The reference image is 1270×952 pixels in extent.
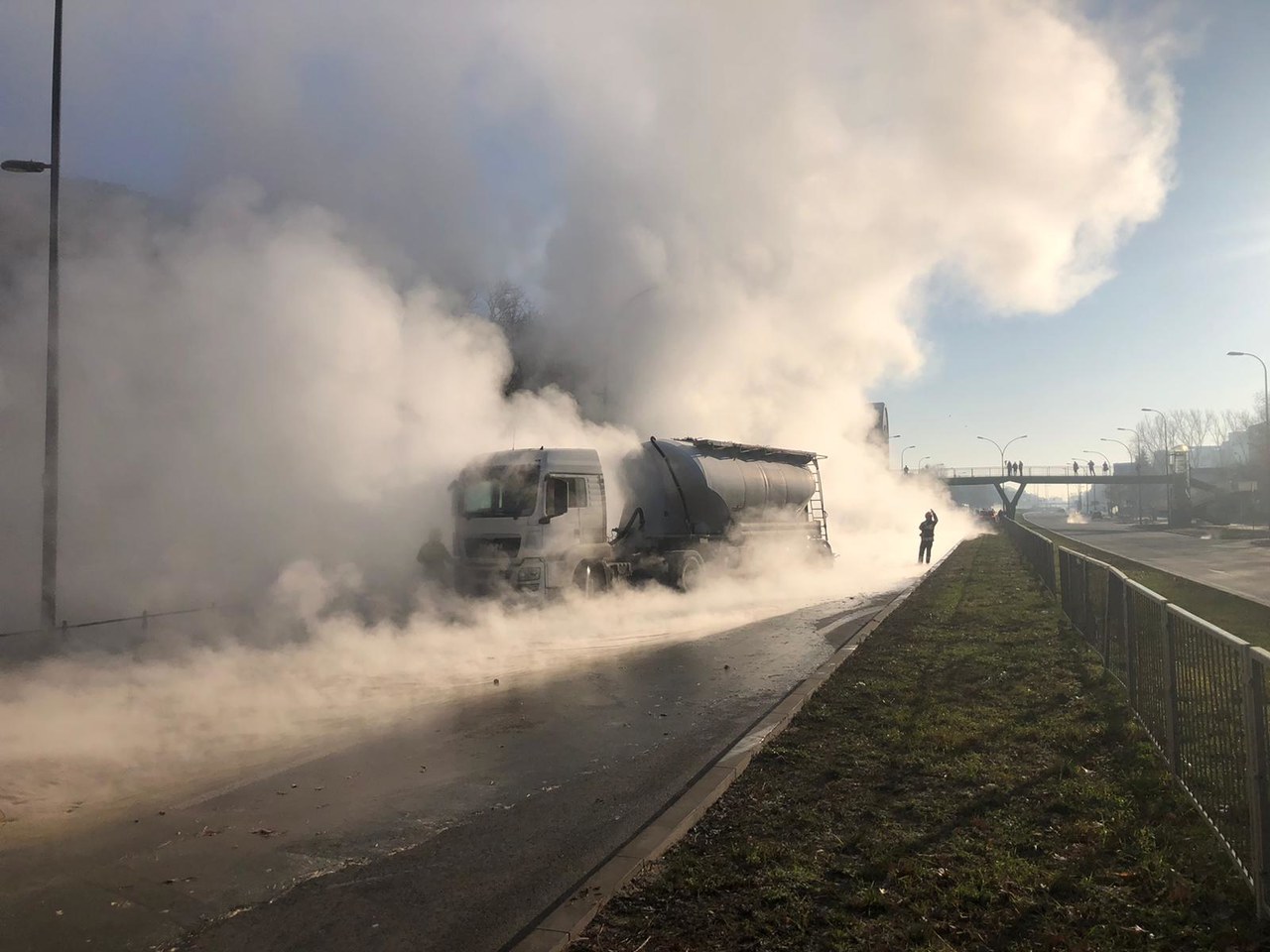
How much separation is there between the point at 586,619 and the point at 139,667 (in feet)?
18.0

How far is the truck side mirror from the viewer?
40.4 ft

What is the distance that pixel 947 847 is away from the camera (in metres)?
4.34

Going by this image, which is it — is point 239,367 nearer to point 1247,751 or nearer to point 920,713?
point 920,713

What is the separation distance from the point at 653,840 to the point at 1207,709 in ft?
9.17

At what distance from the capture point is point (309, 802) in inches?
208

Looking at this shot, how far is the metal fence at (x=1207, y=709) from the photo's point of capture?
3.60 metres

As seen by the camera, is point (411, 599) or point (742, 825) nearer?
point (742, 825)

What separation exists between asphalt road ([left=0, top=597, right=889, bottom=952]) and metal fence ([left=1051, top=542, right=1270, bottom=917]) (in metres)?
2.72

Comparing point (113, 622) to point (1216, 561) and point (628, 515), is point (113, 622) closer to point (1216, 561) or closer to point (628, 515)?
point (628, 515)

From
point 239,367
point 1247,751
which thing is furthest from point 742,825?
point 239,367

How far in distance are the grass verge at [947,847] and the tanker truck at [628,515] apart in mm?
5504

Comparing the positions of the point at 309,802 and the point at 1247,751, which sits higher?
the point at 1247,751

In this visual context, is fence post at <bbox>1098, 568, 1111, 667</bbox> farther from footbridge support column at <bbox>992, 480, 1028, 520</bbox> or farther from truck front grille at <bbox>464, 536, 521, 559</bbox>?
footbridge support column at <bbox>992, 480, 1028, 520</bbox>

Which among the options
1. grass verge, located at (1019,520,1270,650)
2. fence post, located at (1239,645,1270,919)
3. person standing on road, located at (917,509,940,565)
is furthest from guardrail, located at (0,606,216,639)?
person standing on road, located at (917,509,940,565)
